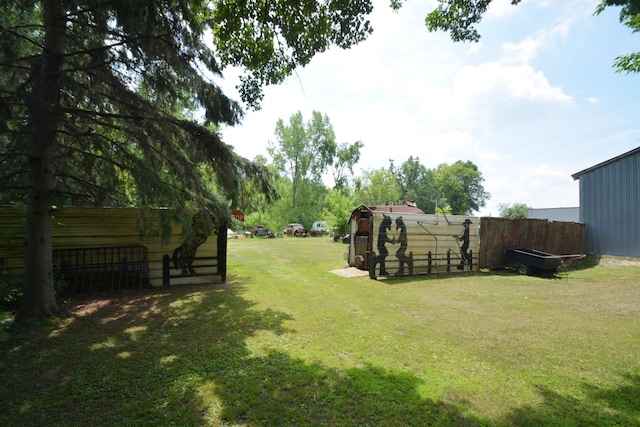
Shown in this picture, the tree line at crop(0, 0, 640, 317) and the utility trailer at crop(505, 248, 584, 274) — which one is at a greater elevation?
the tree line at crop(0, 0, 640, 317)

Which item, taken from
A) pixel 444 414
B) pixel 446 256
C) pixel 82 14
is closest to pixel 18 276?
pixel 82 14

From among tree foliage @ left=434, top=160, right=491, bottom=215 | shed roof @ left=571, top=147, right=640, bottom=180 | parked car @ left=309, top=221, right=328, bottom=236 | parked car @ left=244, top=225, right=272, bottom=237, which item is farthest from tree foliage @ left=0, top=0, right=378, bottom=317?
tree foliage @ left=434, top=160, right=491, bottom=215

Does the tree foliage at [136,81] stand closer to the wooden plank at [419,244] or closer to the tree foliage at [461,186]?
the wooden plank at [419,244]

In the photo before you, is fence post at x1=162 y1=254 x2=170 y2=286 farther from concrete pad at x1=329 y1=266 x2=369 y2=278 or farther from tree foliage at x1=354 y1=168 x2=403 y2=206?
tree foliage at x1=354 y1=168 x2=403 y2=206

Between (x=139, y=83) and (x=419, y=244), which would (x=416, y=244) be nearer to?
(x=419, y=244)

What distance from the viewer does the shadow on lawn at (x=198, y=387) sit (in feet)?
8.68

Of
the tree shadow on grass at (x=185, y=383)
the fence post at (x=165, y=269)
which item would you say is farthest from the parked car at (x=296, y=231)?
the tree shadow on grass at (x=185, y=383)

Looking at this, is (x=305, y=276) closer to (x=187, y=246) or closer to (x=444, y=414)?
(x=187, y=246)

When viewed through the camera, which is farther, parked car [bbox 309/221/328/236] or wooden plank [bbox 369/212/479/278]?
parked car [bbox 309/221/328/236]

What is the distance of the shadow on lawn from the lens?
104 inches

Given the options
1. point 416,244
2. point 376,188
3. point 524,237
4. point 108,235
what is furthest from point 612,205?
point 376,188

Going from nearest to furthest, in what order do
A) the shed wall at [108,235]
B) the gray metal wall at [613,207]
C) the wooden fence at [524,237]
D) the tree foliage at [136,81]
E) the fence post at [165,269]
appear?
the tree foliage at [136,81] → the shed wall at [108,235] → the fence post at [165,269] → the wooden fence at [524,237] → the gray metal wall at [613,207]

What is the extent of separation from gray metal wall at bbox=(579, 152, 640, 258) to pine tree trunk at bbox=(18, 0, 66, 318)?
798 inches

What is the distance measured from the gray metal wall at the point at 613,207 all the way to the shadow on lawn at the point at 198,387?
14353 mm
